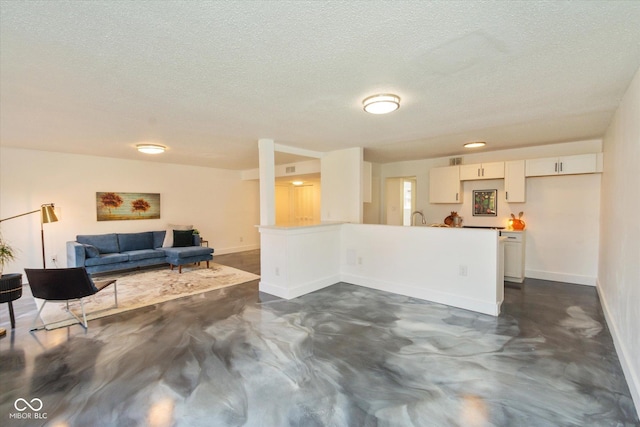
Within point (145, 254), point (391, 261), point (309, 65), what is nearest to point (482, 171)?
point (391, 261)

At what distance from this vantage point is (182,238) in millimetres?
6379

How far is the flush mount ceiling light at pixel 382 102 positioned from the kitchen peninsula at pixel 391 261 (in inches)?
80.4

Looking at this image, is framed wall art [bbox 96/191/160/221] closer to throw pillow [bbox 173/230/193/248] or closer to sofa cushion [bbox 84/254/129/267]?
throw pillow [bbox 173/230/193/248]

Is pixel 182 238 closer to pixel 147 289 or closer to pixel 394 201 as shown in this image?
pixel 147 289

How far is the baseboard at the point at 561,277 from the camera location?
4668 millimetres

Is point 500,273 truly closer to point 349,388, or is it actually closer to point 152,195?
point 349,388

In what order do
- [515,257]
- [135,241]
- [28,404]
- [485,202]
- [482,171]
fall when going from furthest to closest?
[135,241], [485,202], [482,171], [515,257], [28,404]

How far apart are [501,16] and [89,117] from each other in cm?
398

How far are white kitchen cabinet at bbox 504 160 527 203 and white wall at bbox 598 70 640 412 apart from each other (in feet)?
5.38

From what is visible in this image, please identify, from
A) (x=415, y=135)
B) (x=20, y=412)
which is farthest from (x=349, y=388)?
(x=415, y=135)

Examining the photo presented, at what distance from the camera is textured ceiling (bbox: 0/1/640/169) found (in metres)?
1.50

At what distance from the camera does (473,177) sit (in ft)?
17.7

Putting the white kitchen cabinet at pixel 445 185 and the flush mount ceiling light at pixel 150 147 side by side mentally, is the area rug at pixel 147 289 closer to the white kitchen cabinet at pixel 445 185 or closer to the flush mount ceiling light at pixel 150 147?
the flush mount ceiling light at pixel 150 147

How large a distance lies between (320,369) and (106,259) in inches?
193
